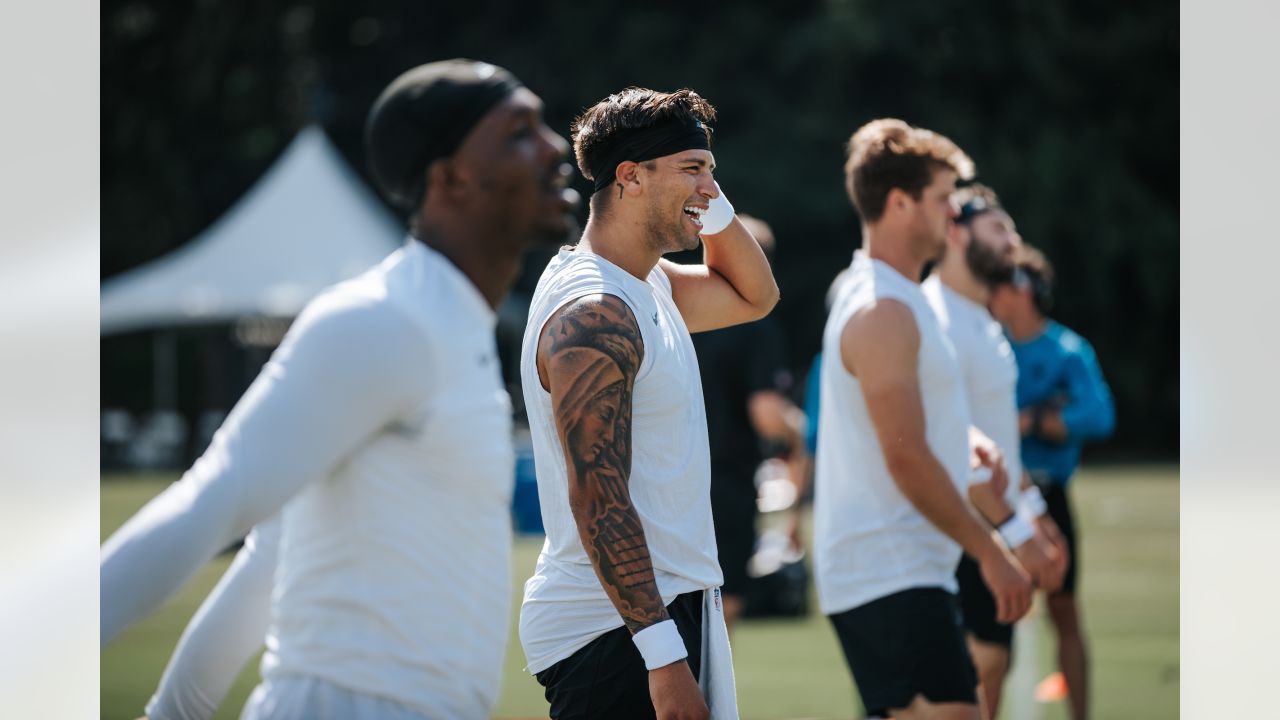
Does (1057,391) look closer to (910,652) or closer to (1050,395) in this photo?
(1050,395)

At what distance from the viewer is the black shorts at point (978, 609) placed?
18.4ft

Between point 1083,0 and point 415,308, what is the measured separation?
2385cm

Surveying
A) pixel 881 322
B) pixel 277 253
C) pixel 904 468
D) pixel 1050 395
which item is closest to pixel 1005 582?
pixel 904 468

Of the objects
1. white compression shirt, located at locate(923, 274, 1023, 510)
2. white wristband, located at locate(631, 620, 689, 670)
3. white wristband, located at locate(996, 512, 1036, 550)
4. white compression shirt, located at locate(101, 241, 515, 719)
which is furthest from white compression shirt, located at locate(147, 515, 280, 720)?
white compression shirt, located at locate(923, 274, 1023, 510)

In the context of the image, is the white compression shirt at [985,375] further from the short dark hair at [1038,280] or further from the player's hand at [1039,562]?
the short dark hair at [1038,280]

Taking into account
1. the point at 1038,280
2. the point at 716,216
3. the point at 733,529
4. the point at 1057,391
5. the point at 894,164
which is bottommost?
the point at 733,529

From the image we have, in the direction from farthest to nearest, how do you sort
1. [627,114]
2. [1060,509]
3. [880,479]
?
[1060,509]
[880,479]
[627,114]

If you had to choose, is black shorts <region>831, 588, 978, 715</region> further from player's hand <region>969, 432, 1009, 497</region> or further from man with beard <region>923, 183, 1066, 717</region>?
man with beard <region>923, 183, 1066, 717</region>

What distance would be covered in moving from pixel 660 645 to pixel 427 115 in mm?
1099

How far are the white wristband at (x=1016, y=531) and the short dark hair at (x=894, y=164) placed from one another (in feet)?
3.22

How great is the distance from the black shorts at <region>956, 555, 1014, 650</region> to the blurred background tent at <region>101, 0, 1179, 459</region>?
18.2m

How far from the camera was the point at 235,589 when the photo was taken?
2857 millimetres

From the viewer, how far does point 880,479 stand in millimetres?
4219
